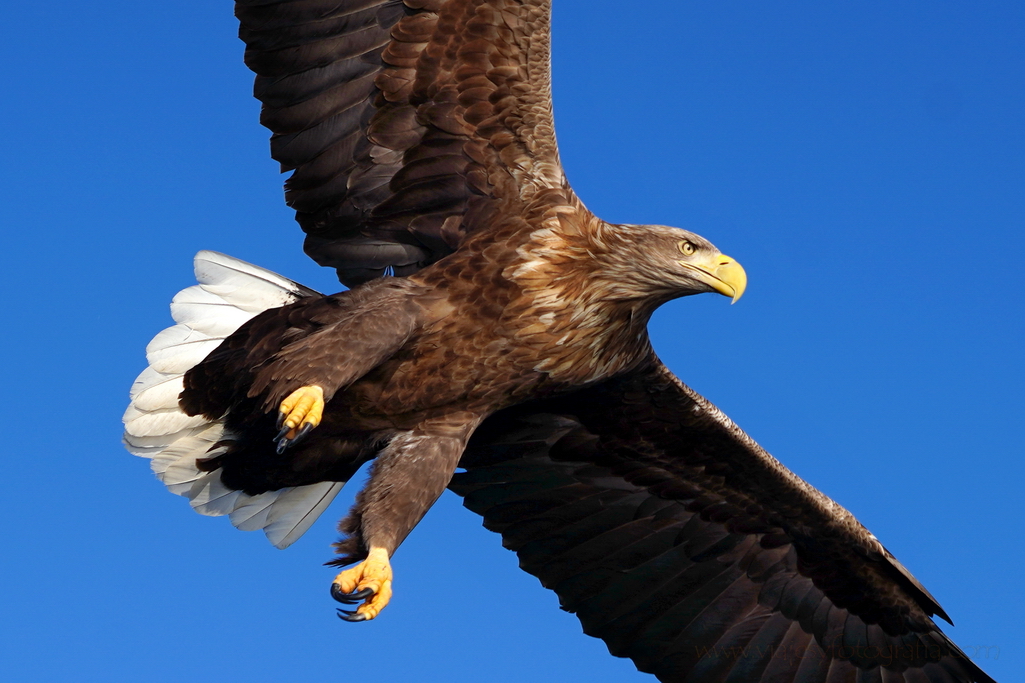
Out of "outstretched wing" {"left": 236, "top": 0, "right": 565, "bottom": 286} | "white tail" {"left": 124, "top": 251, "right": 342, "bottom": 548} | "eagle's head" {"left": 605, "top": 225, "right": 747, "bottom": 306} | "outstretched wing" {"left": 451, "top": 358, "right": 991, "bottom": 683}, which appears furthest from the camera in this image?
"outstretched wing" {"left": 451, "top": 358, "right": 991, "bottom": 683}

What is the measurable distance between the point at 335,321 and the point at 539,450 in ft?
6.31

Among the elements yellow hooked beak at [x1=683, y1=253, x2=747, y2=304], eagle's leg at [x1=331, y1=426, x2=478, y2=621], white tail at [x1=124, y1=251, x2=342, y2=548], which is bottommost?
eagle's leg at [x1=331, y1=426, x2=478, y2=621]

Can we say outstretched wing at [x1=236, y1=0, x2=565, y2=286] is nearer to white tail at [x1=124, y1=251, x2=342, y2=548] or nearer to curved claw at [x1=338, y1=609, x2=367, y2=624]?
white tail at [x1=124, y1=251, x2=342, y2=548]

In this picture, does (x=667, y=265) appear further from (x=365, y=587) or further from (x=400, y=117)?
(x=365, y=587)

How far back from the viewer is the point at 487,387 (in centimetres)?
536

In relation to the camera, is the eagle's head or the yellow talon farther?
the eagle's head

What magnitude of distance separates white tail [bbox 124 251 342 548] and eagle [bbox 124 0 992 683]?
0.04 ft

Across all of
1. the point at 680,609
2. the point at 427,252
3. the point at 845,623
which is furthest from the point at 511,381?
Result: the point at 845,623

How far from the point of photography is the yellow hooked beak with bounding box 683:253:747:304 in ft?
17.1

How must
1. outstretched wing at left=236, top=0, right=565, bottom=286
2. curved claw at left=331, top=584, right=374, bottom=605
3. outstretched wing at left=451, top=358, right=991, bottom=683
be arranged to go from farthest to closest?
1. outstretched wing at left=451, top=358, right=991, bottom=683
2. outstretched wing at left=236, top=0, right=565, bottom=286
3. curved claw at left=331, top=584, right=374, bottom=605

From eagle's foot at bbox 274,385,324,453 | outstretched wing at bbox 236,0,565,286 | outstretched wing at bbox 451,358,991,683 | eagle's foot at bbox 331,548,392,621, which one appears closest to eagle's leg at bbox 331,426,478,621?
eagle's foot at bbox 331,548,392,621

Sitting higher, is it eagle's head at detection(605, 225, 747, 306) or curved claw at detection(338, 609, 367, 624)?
eagle's head at detection(605, 225, 747, 306)

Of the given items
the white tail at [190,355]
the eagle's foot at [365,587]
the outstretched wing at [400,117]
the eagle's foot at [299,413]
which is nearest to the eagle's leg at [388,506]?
the eagle's foot at [365,587]

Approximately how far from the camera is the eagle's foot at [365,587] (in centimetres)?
480
